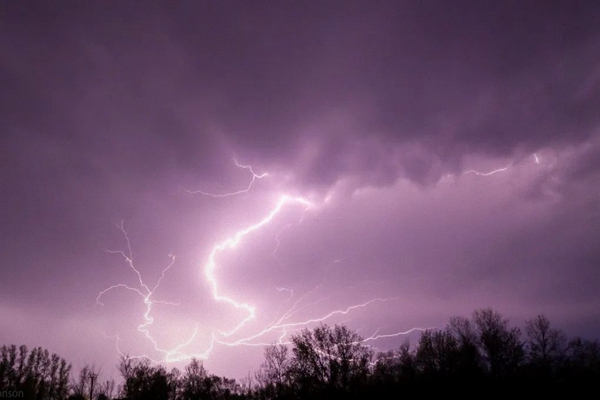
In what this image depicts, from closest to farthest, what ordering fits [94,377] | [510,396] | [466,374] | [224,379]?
[510,396], [466,374], [94,377], [224,379]

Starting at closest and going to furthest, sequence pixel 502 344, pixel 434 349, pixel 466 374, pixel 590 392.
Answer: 1. pixel 590 392
2. pixel 466 374
3. pixel 502 344
4. pixel 434 349

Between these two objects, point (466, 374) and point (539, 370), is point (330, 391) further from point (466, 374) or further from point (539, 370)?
point (539, 370)

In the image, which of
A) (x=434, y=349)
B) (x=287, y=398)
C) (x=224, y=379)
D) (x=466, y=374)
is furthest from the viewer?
(x=224, y=379)

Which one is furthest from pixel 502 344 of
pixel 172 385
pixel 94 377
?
pixel 94 377

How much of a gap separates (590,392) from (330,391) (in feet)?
67.1

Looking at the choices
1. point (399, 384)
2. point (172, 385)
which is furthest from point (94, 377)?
point (399, 384)

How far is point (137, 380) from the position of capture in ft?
160

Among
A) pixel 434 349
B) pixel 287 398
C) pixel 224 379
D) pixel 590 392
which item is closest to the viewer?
pixel 590 392

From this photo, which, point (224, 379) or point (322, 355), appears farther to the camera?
point (224, 379)

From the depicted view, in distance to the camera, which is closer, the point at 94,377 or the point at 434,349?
the point at 94,377

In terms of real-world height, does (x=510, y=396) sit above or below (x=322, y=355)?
below

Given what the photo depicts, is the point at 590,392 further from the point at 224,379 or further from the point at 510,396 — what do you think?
Answer: the point at 224,379

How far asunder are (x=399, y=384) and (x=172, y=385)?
40.5 metres

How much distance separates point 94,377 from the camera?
51.0m
